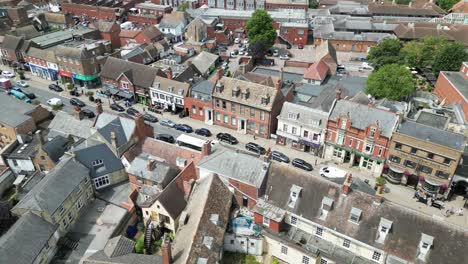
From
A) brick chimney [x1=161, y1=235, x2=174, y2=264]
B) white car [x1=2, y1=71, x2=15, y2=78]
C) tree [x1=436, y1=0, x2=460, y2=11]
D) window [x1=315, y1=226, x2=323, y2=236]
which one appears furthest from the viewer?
tree [x1=436, y1=0, x2=460, y2=11]

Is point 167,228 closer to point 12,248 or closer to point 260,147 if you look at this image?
point 12,248

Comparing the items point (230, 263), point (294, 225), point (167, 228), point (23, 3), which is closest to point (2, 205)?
point (167, 228)

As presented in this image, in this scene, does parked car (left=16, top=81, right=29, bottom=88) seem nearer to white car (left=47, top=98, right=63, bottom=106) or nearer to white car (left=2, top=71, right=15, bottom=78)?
white car (left=2, top=71, right=15, bottom=78)

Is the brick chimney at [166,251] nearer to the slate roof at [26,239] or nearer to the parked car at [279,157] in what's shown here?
the slate roof at [26,239]

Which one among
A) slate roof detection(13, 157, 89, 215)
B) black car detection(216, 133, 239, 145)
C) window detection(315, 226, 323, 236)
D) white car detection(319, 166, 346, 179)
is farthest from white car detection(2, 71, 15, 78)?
window detection(315, 226, 323, 236)

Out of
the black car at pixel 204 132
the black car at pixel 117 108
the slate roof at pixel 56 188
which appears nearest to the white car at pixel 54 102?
the black car at pixel 117 108

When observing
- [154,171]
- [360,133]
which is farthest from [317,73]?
[154,171]

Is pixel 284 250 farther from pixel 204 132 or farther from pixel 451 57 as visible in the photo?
pixel 451 57
